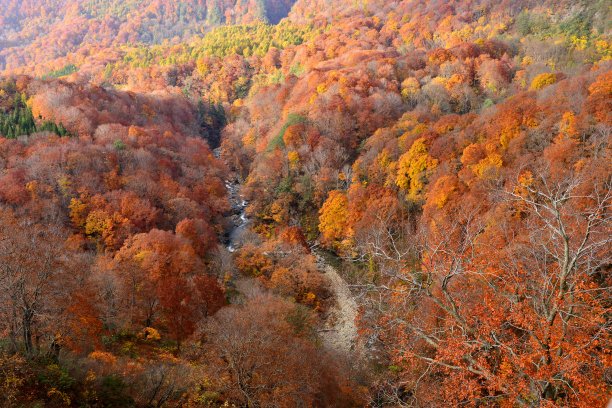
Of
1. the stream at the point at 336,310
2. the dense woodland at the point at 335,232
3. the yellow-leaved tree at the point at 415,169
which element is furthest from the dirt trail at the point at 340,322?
the yellow-leaved tree at the point at 415,169

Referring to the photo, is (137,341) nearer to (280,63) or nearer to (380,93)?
(380,93)

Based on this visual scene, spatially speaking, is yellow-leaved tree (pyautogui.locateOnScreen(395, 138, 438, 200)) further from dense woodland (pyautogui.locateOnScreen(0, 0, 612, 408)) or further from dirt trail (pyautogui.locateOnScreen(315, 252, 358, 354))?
dirt trail (pyautogui.locateOnScreen(315, 252, 358, 354))

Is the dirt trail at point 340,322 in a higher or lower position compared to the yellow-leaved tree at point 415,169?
lower

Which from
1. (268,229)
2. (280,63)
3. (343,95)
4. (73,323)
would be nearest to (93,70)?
(280,63)

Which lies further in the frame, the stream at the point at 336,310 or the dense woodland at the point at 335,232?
the stream at the point at 336,310

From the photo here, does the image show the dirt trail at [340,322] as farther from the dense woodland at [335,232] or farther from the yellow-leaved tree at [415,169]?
the yellow-leaved tree at [415,169]

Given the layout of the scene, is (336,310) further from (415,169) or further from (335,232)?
(415,169)

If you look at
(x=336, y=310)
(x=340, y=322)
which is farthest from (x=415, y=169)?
(x=340, y=322)
